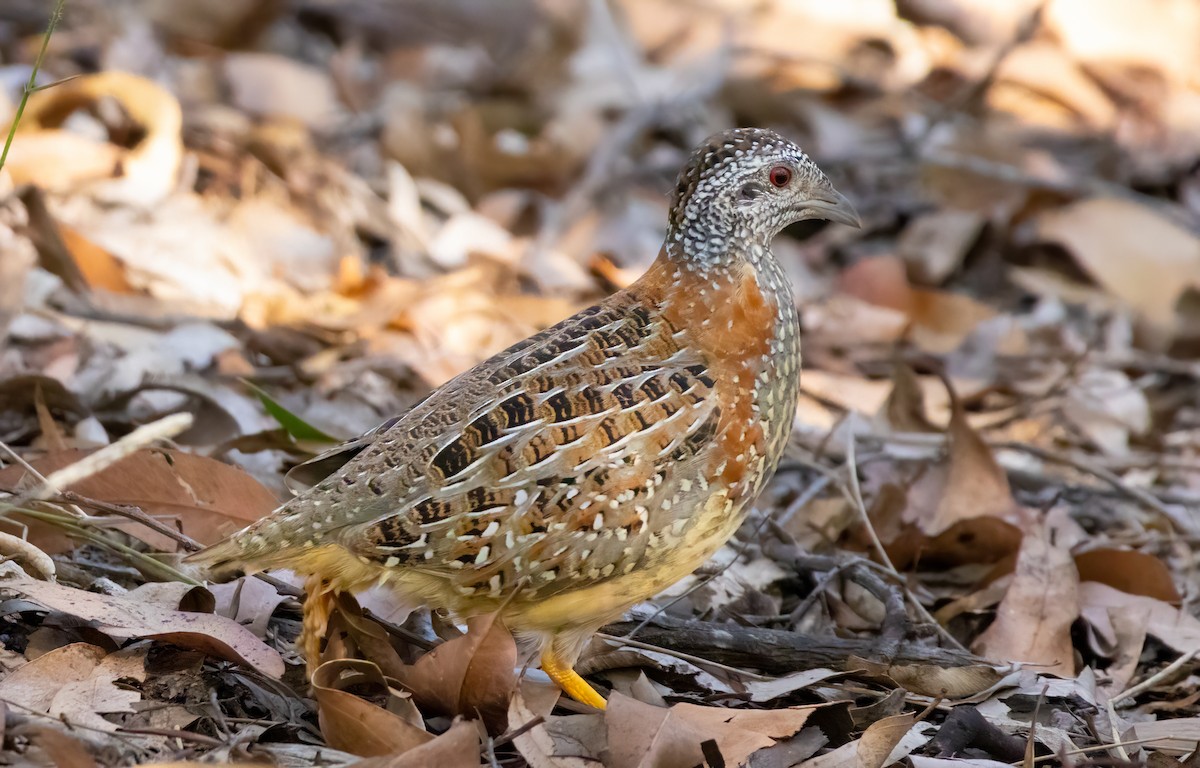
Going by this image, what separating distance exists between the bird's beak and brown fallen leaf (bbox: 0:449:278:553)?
2007 mm

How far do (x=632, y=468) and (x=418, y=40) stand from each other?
7.24 m

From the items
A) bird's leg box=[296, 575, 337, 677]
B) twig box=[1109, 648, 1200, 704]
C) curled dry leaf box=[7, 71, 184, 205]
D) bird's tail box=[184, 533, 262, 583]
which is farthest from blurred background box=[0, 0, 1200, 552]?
twig box=[1109, 648, 1200, 704]

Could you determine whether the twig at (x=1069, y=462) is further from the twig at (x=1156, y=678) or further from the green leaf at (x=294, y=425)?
the green leaf at (x=294, y=425)

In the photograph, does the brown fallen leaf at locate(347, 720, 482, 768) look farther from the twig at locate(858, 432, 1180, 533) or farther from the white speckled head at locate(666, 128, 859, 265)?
the twig at locate(858, 432, 1180, 533)

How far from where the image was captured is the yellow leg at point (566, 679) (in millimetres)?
4090

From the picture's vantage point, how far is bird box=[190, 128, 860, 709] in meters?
3.77

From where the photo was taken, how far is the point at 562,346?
411 cm

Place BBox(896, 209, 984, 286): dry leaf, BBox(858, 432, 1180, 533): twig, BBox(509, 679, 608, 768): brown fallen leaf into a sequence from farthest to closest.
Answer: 1. BBox(896, 209, 984, 286): dry leaf
2. BBox(858, 432, 1180, 533): twig
3. BBox(509, 679, 608, 768): brown fallen leaf

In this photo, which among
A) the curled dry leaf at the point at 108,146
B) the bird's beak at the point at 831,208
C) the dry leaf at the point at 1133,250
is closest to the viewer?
the bird's beak at the point at 831,208

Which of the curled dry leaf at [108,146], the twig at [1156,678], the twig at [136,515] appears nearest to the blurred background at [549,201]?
the curled dry leaf at [108,146]

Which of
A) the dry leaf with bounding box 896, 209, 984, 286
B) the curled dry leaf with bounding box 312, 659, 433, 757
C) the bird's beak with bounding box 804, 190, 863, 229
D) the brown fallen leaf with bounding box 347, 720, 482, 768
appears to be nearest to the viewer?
the brown fallen leaf with bounding box 347, 720, 482, 768

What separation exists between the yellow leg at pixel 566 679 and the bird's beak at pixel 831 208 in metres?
1.70

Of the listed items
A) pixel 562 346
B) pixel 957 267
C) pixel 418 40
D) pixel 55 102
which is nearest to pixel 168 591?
pixel 562 346

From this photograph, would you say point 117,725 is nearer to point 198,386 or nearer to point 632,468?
point 632,468
